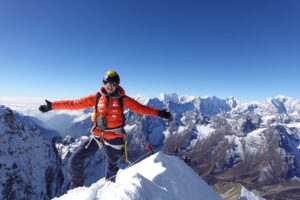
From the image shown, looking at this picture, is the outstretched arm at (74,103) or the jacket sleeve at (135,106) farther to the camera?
the jacket sleeve at (135,106)

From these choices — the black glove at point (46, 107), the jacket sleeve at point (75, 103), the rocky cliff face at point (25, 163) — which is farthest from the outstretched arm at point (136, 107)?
the rocky cliff face at point (25, 163)

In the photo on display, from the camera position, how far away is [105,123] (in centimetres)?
1252

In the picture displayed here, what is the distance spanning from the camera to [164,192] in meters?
12.6

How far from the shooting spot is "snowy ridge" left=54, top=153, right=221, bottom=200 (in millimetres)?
10133

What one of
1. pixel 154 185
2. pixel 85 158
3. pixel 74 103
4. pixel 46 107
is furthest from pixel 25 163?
pixel 154 185

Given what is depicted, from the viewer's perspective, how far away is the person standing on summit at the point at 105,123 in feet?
41.7

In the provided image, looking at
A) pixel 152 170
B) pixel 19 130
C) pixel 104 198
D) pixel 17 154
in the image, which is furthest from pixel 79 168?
pixel 19 130

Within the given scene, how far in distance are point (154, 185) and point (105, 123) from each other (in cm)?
355

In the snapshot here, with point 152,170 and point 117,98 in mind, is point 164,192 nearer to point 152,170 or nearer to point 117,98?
point 152,170

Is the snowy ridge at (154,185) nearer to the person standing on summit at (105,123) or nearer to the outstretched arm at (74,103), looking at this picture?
the person standing on summit at (105,123)

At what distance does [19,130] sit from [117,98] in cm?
11613

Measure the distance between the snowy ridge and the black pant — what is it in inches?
29.0

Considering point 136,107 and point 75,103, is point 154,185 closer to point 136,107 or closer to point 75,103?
point 136,107

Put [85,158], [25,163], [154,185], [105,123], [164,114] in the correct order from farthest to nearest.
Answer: [25,163] → [164,114] → [85,158] → [105,123] → [154,185]
